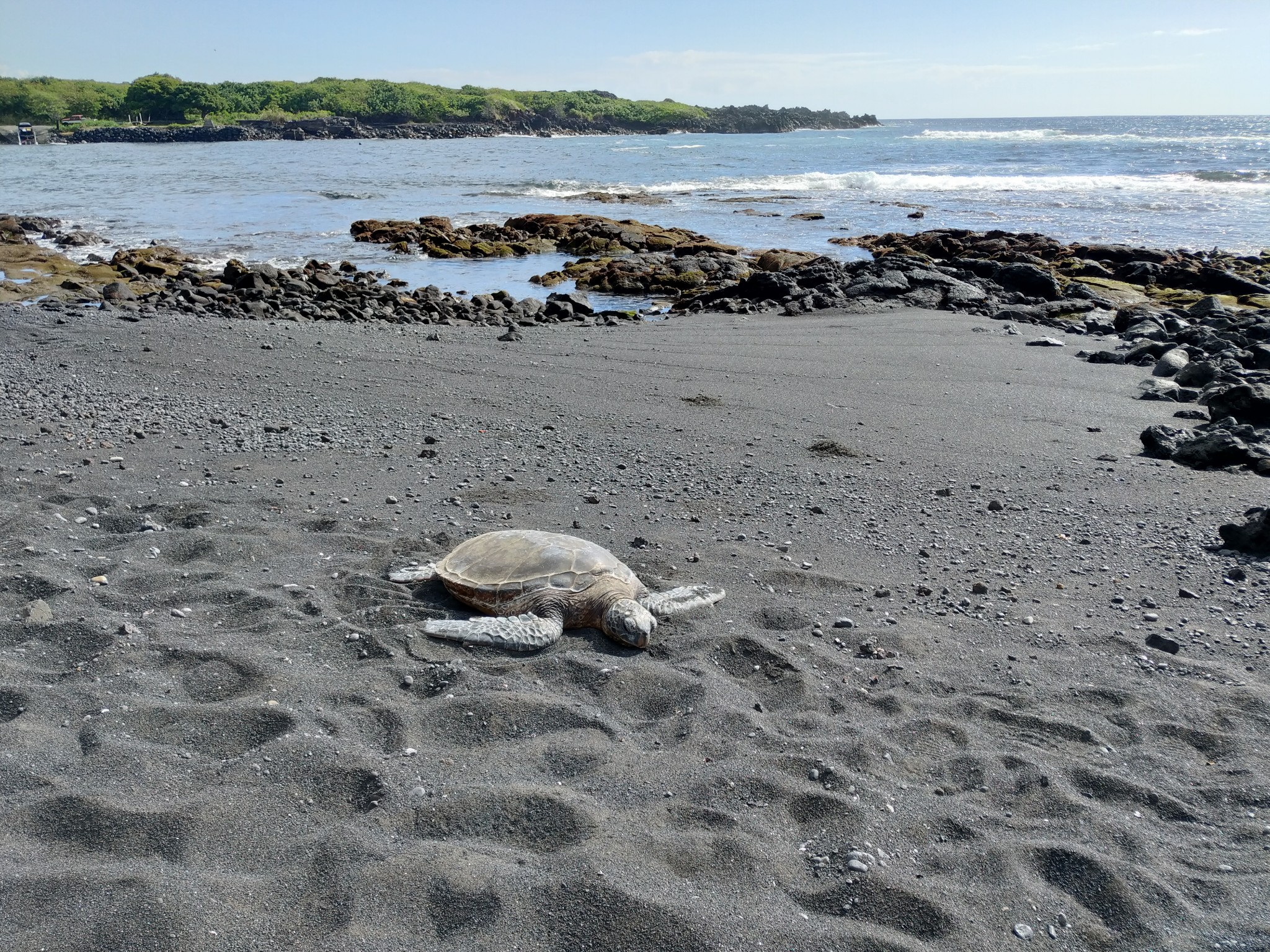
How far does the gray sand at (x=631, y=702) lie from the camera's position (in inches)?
101

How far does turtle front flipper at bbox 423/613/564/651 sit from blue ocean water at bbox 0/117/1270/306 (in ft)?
41.9

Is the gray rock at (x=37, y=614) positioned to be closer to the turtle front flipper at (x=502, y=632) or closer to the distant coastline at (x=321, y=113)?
the turtle front flipper at (x=502, y=632)

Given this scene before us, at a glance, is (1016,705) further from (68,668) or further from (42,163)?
(42,163)

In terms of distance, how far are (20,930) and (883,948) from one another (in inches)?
92.5

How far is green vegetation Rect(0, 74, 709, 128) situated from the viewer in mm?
97688

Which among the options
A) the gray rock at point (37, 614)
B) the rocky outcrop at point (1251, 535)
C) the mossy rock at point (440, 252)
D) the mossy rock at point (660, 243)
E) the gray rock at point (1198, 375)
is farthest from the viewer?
the mossy rock at point (660, 243)

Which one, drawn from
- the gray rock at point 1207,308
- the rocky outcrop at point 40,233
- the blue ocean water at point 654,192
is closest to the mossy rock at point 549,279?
the blue ocean water at point 654,192

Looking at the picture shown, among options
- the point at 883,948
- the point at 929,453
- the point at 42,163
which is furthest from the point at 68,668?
the point at 42,163

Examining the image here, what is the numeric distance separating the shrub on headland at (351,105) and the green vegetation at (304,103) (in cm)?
11

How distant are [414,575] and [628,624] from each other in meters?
1.25

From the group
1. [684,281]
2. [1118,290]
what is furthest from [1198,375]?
[684,281]

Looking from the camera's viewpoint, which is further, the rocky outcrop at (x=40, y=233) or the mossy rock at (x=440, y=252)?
the mossy rock at (x=440, y=252)

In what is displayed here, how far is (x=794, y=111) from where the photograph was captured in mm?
148125

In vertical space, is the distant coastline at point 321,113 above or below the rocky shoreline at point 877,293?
above
